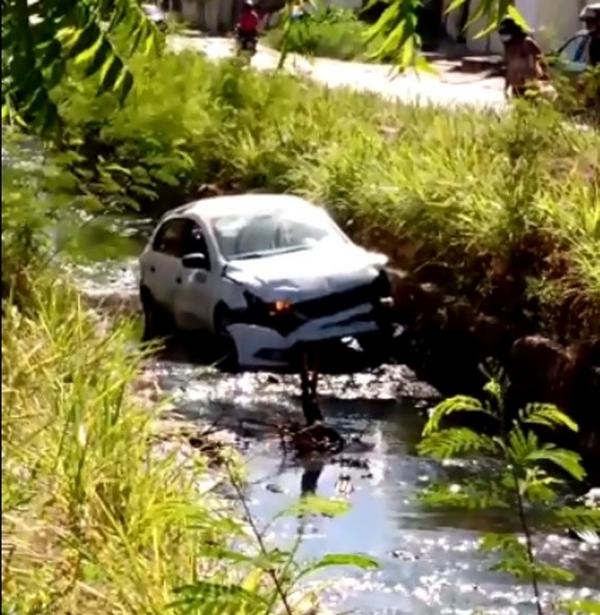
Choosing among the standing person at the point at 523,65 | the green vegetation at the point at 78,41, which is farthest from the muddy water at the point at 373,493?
the standing person at the point at 523,65

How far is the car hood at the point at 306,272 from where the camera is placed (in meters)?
16.4

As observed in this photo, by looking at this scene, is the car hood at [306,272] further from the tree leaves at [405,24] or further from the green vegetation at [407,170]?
the tree leaves at [405,24]

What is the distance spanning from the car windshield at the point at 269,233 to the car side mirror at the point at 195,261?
0.22 meters

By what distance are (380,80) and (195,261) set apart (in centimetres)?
1440

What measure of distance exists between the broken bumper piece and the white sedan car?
0.01 m

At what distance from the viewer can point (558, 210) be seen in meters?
15.6

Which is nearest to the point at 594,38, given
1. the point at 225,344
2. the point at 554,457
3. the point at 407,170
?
the point at 407,170

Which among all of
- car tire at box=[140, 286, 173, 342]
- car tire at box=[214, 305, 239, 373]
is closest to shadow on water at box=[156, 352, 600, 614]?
car tire at box=[214, 305, 239, 373]

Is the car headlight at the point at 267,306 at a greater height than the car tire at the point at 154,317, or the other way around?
the car headlight at the point at 267,306

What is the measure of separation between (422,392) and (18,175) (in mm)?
13191

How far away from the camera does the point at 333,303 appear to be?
54.3 feet

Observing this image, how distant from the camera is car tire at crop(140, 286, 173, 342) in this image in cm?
1755

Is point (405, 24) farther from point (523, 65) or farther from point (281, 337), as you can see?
point (523, 65)

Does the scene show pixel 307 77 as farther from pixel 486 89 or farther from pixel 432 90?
pixel 486 89
